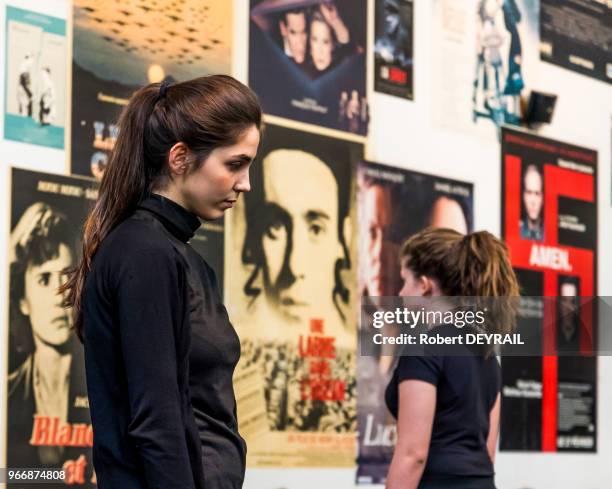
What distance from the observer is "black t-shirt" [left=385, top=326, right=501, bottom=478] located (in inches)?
137

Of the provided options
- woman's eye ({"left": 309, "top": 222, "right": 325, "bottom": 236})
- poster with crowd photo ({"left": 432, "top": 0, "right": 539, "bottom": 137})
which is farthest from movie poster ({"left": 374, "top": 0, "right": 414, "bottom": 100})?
woman's eye ({"left": 309, "top": 222, "right": 325, "bottom": 236})

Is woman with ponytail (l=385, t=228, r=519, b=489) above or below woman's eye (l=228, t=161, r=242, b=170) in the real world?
below

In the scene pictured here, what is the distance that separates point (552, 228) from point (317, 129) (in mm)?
1587

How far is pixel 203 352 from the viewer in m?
2.22

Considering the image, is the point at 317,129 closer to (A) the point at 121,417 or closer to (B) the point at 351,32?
(B) the point at 351,32

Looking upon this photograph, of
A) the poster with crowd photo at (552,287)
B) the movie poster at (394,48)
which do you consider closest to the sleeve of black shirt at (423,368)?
the movie poster at (394,48)

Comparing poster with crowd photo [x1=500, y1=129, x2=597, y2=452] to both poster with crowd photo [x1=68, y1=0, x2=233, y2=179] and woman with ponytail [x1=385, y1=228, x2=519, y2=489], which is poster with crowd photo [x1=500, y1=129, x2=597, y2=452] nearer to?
poster with crowd photo [x1=68, y1=0, x2=233, y2=179]

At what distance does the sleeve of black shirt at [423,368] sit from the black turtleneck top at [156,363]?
122cm

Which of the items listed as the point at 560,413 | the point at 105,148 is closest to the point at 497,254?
the point at 105,148

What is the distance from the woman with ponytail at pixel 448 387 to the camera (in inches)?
135

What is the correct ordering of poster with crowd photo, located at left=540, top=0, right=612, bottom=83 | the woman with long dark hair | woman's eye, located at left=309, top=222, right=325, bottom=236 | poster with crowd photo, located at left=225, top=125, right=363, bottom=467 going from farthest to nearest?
poster with crowd photo, located at left=540, top=0, right=612, bottom=83, woman's eye, located at left=309, top=222, right=325, bottom=236, poster with crowd photo, located at left=225, top=125, right=363, bottom=467, the woman with long dark hair

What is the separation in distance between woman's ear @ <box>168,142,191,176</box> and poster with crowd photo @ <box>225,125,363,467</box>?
2.18 m

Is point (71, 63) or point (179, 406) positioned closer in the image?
point (179, 406)

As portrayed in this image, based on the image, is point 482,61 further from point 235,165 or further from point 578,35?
point 235,165
